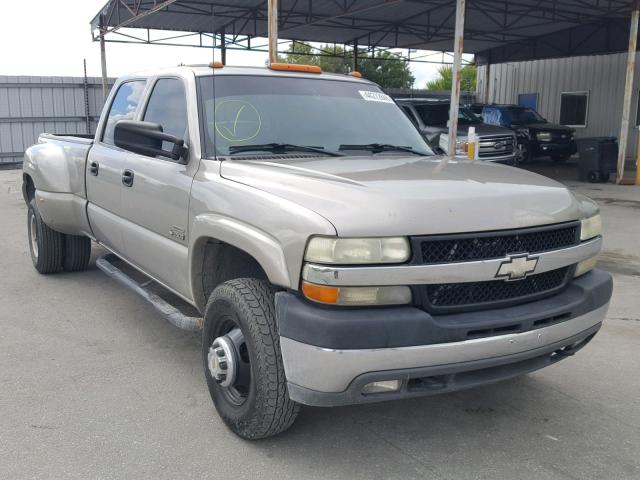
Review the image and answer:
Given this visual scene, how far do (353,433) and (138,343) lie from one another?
1.99 meters

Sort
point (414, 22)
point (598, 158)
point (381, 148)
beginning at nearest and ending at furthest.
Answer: point (381, 148) → point (598, 158) → point (414, 22)

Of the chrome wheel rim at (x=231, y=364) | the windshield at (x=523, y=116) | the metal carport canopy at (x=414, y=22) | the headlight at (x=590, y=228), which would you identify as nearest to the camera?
the chrome wheel rim at (x=231, y=364)

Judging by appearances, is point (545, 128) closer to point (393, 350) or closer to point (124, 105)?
point (124, 105)

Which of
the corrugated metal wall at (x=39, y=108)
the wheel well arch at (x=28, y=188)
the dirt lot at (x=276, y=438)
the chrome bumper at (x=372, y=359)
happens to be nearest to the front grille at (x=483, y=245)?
the chrome bumper at (x=372, y=359)

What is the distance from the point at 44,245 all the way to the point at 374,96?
12.1ft

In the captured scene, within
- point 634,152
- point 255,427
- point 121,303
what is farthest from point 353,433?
point 634,152

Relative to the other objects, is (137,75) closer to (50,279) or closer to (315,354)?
(50,279)

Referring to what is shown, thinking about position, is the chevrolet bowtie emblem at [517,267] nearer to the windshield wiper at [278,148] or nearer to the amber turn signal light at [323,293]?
the amber turn signal light at [323,293]

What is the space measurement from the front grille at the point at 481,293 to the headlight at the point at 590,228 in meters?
0.35

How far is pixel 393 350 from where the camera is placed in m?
2.56

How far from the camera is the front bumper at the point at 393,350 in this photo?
255 cm

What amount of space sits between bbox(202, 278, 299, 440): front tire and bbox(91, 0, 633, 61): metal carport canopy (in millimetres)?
14516

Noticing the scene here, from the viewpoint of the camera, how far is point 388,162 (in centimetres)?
362

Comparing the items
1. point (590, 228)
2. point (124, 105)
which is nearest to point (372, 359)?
point (590, 228)
